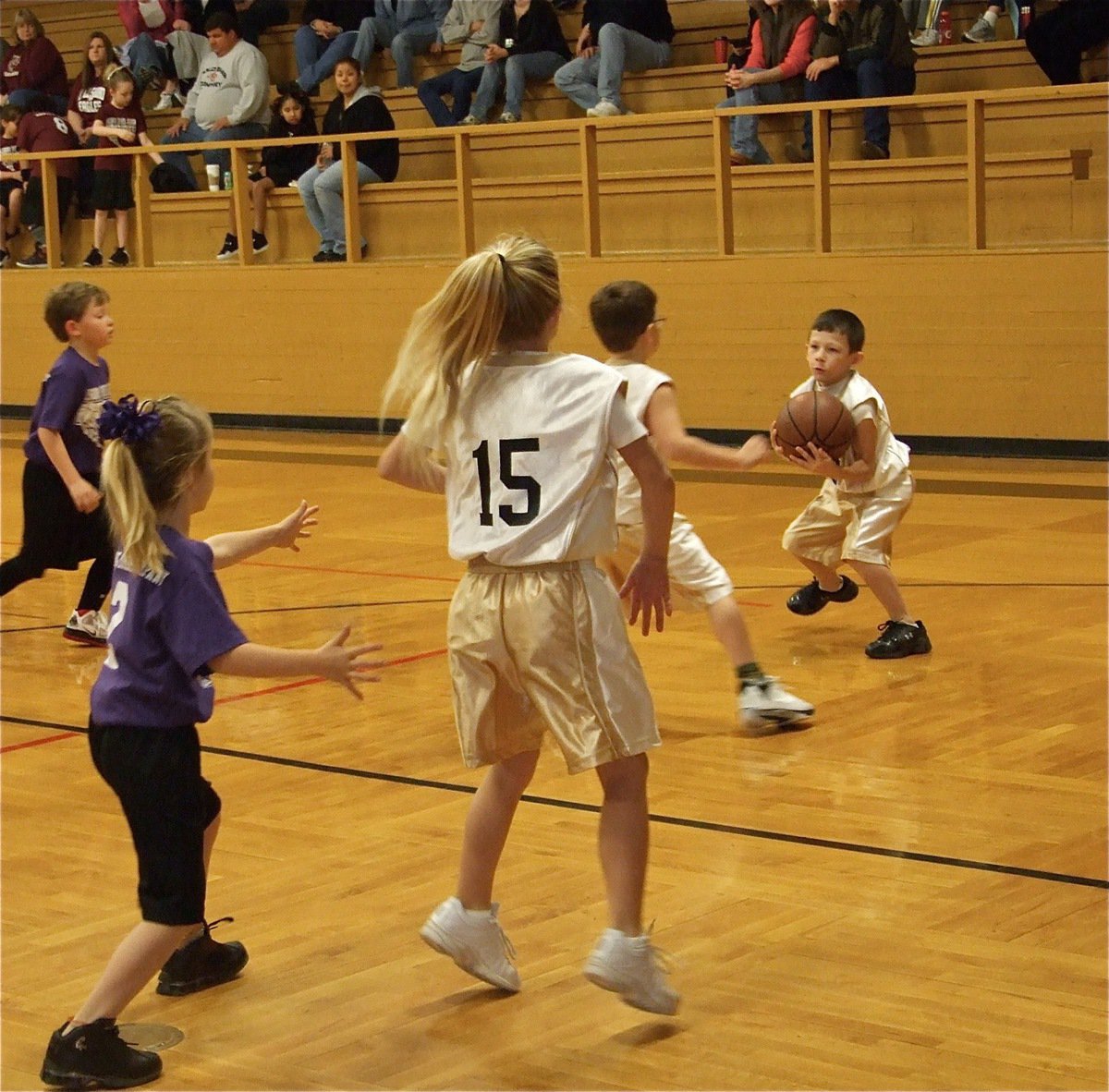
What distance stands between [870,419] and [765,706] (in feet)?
4.65

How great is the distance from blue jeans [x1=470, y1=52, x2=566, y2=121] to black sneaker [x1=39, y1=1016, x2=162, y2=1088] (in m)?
12.7

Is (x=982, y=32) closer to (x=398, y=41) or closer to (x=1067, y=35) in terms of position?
(x=1067, y=35)

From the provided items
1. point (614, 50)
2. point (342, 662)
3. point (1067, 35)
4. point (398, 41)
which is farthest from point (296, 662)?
point (398, 41)

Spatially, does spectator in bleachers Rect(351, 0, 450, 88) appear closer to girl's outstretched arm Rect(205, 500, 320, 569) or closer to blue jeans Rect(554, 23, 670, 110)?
blue jeans Rect(554, 23, 670, 110)

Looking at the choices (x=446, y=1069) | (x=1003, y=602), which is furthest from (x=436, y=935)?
(x=1003, y=602)

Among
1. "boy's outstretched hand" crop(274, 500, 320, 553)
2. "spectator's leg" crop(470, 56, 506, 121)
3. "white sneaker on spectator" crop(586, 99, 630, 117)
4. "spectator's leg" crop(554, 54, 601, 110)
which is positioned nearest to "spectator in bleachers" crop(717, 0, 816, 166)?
"white sneaker on spectator" crop(586, 99, 630, 117)

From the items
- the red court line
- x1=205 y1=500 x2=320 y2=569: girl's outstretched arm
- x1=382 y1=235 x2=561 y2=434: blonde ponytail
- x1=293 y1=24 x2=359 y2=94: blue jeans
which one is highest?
x1=293 y1=24 x2=359 y2=94: blue jeans

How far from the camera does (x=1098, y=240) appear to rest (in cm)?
1162

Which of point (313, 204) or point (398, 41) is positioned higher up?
point (398, 41)

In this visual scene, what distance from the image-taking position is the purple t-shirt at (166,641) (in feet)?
10.9

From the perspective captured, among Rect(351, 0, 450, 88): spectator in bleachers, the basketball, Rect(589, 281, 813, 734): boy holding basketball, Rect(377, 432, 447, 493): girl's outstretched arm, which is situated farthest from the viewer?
Rect(351, 0, 450, 88): spectator in bleachers

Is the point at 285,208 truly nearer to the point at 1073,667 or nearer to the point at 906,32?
the point at 906,32

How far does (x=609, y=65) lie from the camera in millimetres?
14516

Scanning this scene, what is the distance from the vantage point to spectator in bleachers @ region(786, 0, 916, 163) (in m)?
12.5
